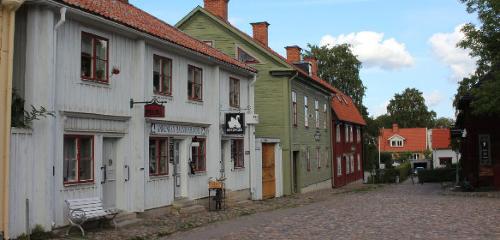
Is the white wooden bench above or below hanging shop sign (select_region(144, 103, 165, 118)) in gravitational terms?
below

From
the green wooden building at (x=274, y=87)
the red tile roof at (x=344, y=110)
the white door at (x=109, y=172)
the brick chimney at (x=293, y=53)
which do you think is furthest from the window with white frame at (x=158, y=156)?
the red tile roof at (x=344, y=110)

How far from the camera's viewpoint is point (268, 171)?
25.5 meters

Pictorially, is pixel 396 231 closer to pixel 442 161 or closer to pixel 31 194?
pixel 31 194

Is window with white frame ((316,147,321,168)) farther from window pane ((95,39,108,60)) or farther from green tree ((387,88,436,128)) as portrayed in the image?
green tree ((387,88,436,128))

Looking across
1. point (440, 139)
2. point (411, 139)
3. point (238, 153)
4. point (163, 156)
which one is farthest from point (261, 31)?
point (411, 139)

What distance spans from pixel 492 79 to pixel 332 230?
14.9m

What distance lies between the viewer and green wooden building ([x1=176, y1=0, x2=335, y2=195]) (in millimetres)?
28266

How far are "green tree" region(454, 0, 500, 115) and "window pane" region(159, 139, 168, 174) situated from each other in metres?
13.6

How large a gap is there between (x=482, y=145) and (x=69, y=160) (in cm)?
2342

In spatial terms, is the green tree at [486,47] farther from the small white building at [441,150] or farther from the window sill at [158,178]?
the small white building at [441,150]

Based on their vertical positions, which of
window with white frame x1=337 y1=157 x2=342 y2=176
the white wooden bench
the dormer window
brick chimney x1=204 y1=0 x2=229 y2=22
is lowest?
the white wooden bench

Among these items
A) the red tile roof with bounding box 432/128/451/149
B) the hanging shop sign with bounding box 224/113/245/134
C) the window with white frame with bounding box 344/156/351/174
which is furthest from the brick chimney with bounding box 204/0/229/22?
the red tile roof with bounding box 432/128/451/149

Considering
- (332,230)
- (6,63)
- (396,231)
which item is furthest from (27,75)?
(396,231)

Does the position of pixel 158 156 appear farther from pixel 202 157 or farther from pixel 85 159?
pixel 85 159
